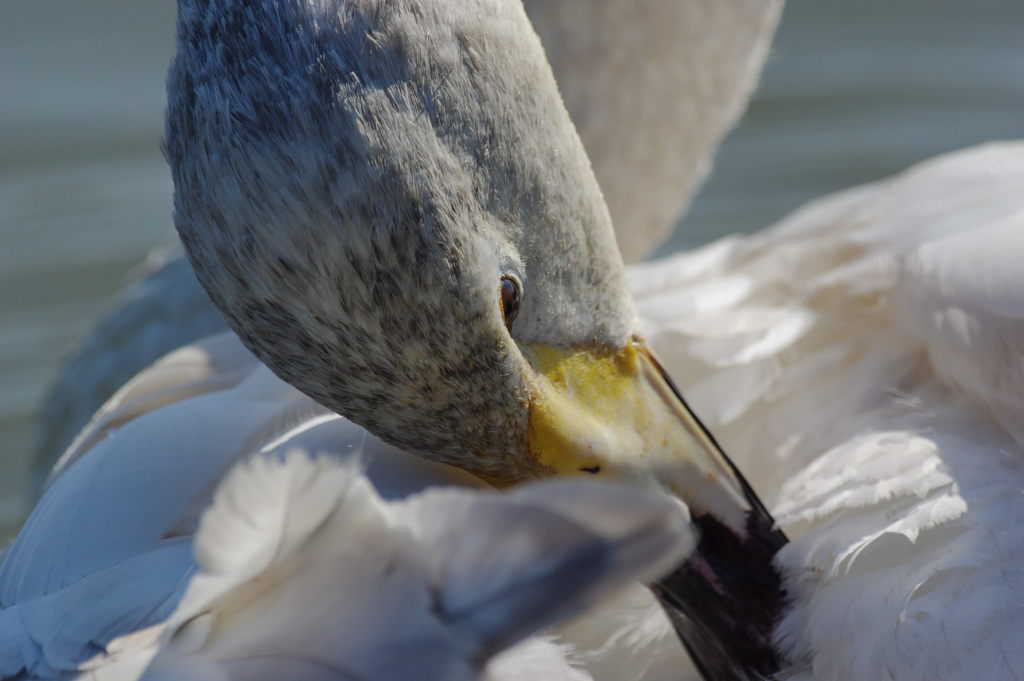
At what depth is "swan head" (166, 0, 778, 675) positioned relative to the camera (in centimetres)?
123

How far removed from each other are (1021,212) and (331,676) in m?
1.10

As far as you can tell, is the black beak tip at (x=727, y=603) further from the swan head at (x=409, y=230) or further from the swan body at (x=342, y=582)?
the swan body at (x=342, y=582)

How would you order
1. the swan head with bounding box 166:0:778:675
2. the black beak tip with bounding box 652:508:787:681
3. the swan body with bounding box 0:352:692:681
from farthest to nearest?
the black beak tip with bounding box 652:508:787:681 → the swan head with bounding box 166:0:778:675 → the swan body with bounding box 0:352:692:681

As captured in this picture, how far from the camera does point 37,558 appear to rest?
4.58 ft

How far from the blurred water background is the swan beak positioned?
2909 mm

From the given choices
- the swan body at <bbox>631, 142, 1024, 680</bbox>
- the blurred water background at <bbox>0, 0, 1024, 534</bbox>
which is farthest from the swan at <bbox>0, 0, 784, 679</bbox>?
the blurred water background at <bbox>0, 0, 1024, 534</bbox>

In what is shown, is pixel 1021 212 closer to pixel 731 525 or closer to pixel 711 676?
pixel 731 525

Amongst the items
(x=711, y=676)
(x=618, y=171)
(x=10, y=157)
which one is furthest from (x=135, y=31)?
(x=711, y=676)

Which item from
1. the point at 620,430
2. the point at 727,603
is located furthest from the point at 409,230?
the point at 727,603

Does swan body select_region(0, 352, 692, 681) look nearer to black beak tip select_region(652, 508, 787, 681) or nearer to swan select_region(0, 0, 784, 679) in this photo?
swan select_region(0, 0, 784, 679)

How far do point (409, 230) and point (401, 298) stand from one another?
7 cm

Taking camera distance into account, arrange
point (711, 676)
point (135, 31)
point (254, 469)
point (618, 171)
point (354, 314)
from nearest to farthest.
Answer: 1. point (254, 469)
2. point (354, 314)
3. point (711, 676)
4. point (618, 171)
5. point (135, 31)

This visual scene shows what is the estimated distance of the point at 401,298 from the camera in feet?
4.08

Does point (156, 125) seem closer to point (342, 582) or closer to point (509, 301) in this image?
point (509, 301)
